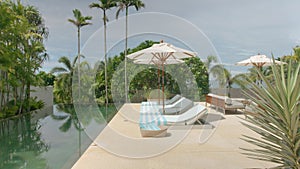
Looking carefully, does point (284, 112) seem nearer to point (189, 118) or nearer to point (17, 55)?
point (189, 118)

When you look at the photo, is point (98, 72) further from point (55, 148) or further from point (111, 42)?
point (55, 148)

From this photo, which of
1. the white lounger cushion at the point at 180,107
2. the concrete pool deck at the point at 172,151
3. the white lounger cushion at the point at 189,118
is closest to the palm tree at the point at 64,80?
the white lounger cushion at the point at 180,107

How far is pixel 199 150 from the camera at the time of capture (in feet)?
14.3

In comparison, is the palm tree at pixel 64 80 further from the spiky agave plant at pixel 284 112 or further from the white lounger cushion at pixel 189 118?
the spiky agave plant at pixel 284 112

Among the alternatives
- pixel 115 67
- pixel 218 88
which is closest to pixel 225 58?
pixel 218 88

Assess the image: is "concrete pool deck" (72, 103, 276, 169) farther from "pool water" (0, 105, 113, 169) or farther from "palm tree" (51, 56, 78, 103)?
"palm tree" (51, 56, 78, 103)

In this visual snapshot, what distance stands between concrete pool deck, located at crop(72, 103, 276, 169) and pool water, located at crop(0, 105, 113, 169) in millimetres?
497

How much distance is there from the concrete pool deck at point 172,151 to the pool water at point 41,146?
Result: 1.63ft

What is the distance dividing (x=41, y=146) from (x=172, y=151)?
3.39 m

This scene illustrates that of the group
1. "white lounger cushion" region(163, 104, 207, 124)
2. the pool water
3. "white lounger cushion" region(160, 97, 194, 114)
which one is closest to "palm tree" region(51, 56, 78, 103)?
the pool water

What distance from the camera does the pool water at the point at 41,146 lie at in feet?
14.3

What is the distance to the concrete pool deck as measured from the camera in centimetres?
359

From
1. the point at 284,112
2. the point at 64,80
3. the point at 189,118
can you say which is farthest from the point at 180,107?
the point at 64,80

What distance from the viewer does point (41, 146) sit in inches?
221
